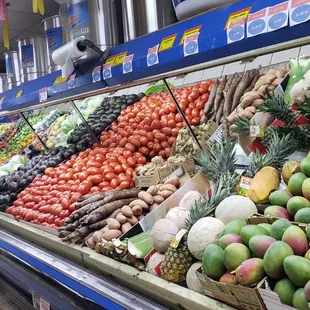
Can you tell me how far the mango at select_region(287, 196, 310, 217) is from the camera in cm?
124

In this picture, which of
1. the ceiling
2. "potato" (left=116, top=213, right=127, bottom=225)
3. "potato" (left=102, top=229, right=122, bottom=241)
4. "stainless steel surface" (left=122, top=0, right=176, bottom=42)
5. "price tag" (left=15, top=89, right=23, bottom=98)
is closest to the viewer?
"potato" (left=102, top=229, right=122, bottom=241)

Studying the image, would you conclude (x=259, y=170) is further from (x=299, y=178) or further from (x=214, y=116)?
(x=214, y=116)

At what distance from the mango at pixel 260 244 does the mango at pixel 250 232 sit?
4cm

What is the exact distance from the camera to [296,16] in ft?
4.65

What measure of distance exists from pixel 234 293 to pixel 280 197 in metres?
0.40

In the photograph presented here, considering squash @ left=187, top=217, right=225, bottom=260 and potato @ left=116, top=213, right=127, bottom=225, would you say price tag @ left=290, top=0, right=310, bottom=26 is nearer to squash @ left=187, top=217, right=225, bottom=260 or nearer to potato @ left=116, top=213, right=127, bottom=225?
squash @ left=187, top=217, right=225, bottom=260

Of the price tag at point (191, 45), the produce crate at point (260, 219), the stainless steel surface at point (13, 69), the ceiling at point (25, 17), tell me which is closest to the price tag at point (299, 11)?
the price tag at point (191, 45)

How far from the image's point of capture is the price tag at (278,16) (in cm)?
146

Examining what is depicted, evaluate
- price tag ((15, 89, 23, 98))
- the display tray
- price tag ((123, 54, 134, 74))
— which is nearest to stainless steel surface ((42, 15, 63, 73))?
price tag ((15, 89, 23, 98))

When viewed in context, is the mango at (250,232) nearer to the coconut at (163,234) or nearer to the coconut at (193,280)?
the coconut at (193,280)

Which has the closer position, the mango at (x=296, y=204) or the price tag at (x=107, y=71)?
the mango at (x=296, y=204)

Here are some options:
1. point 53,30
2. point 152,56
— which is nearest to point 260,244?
point 152,56

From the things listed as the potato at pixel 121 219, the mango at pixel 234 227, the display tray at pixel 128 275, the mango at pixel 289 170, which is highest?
the mango at pixel 289 170

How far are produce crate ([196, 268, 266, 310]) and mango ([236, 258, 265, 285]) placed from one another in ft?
0.07
